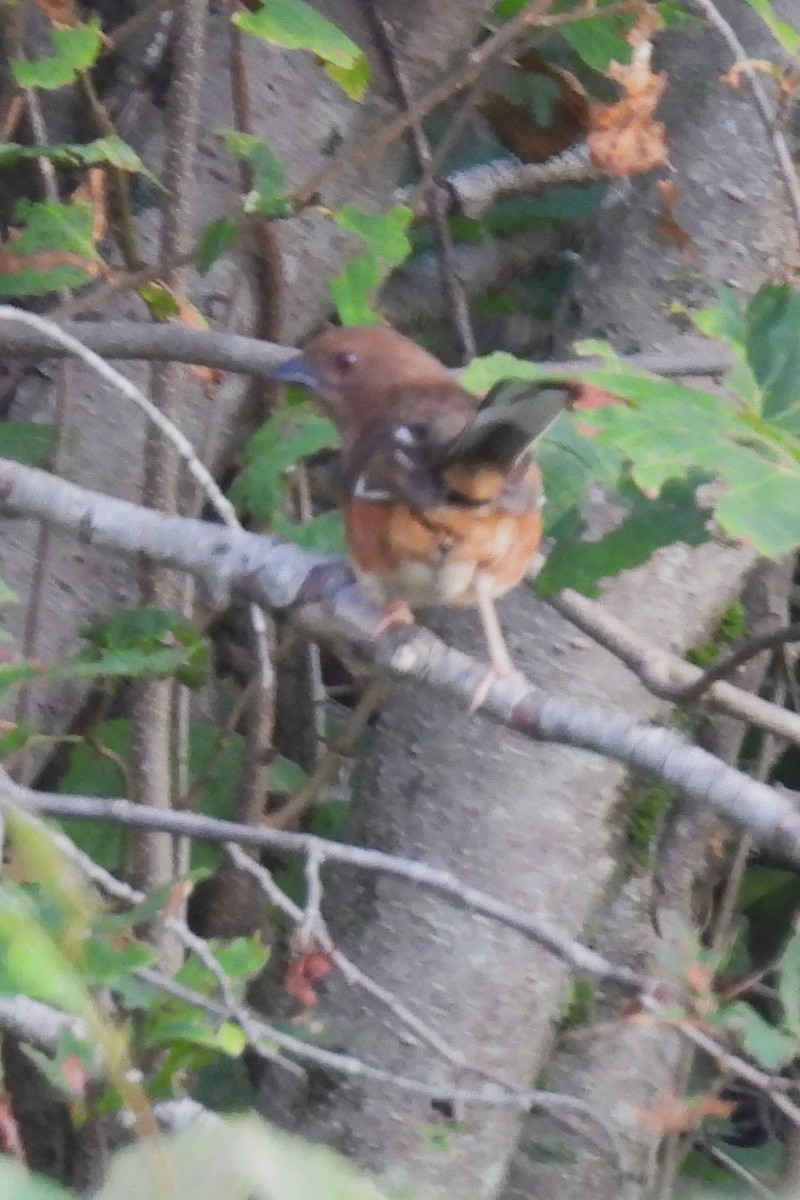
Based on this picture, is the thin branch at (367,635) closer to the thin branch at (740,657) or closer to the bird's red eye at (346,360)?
the thin branch at (740,657)

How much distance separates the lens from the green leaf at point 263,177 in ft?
5.63

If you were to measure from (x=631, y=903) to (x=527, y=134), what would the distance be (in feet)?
4.90

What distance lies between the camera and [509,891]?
6.81ft

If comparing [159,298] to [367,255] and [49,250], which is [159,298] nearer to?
[49,250]

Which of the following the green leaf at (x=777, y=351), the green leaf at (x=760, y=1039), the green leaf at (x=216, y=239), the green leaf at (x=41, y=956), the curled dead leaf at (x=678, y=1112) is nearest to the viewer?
the green leaf at (x=41, y=956)

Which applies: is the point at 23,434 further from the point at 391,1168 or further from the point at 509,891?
the point at 391,1168

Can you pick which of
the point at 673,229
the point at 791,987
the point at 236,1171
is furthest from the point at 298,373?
the point at 236,1171

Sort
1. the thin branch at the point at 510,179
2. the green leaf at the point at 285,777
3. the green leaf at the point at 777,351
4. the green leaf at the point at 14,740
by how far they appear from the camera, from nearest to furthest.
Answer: the green leaf at the point at 777,351 → the green leaf at the point at 14,740 → the green leaf at the point at 285,777 → the thin branch at the point at 510,179

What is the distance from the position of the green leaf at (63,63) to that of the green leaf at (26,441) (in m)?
0.53

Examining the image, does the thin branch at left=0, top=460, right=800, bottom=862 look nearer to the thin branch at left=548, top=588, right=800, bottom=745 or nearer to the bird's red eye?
the thin branch at left=548, top=588, right=800, bottom=745

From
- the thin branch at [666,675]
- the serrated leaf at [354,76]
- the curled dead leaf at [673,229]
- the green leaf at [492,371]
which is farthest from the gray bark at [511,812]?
the green leaf at [492,371]

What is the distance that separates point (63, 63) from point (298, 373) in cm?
53

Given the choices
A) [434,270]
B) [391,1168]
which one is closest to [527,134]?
[434,270]

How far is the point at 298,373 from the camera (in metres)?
2.02
